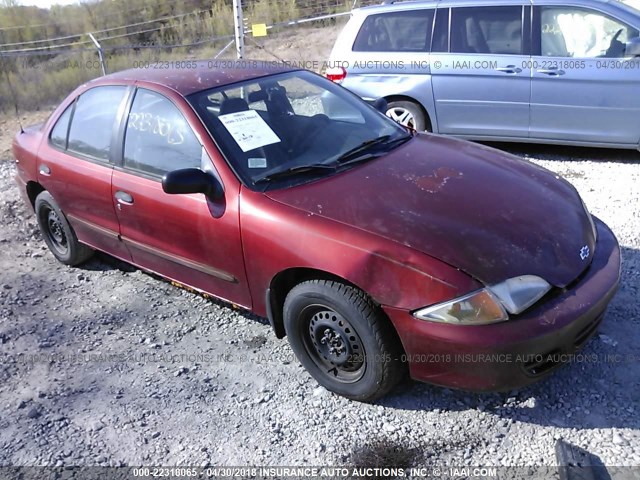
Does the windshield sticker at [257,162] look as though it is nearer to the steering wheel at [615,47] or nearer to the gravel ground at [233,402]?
the gravel ground at [233,402]

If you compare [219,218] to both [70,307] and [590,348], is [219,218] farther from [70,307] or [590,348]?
[590,348]

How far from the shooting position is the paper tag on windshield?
3391mm

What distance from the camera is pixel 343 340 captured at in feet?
9.72

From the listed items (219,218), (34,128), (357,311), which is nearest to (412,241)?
(357,311)

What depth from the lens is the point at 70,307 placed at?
4309 mm

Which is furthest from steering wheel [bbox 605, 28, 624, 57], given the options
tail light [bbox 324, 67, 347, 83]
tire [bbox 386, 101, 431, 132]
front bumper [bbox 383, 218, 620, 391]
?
front bumper [bbox 383, 218, 620, 391]

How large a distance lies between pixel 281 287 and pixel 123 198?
1.31 metres

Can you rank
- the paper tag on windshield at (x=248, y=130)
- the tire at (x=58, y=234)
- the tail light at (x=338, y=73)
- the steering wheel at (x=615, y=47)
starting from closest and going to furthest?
the paper tag on windshield at (x=248, y=130)
the tire at (x=58, y=234)
the steering wheel at (x=615, y=47)
the tail light at (x=338, y=73)

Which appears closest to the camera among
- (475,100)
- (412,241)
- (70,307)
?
(412,241)

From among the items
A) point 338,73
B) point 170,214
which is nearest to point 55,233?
point 170,214

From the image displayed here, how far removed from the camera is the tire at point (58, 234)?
4629mm

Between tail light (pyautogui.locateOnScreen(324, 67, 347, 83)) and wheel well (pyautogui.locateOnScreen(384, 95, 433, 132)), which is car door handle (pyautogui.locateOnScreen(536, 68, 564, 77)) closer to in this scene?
wheel well (pyautogui.locateOnScreen(384, 95, 433, 132))

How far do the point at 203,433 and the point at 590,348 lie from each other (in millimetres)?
2113

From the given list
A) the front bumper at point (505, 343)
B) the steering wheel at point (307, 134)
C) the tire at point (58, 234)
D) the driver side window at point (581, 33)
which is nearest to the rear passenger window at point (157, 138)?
the steering wheel at point (307, 134)
